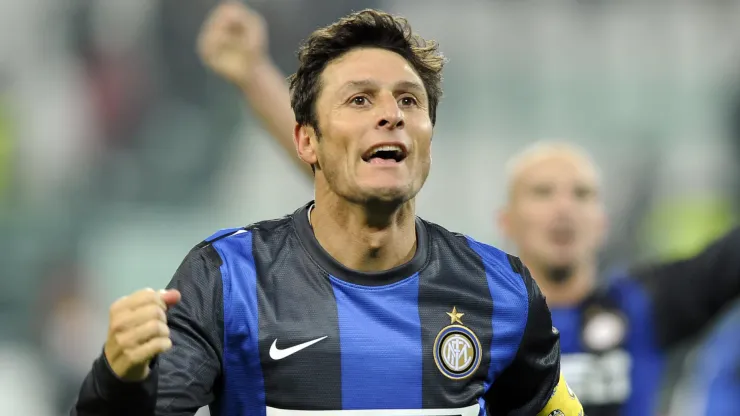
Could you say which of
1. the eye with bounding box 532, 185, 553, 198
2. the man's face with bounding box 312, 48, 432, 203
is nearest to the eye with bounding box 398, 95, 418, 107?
the man's face with bounding box 312, 48, 432, 203

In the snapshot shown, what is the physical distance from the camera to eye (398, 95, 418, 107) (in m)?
2.60

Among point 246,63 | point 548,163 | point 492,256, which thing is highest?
point 246,63

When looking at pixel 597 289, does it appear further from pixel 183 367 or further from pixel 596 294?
pixel 183 367

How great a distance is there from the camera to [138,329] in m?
2.01

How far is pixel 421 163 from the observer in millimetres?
2555

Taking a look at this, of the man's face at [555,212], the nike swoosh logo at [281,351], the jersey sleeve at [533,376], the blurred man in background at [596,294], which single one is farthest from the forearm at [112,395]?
the man's face at [555,212]

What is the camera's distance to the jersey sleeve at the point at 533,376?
2605 millimetres

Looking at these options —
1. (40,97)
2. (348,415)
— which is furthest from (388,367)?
(40,97)

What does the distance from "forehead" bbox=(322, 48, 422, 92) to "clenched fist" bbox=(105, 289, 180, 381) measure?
769 millimetres

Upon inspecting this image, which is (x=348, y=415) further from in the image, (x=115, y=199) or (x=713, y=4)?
(x=713, y=4)

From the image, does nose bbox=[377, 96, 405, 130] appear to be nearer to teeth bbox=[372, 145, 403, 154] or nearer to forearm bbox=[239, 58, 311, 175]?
teeth bbox=[372, 145, 403, 154]

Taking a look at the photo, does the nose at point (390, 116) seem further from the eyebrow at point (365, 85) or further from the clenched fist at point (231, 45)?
the clenched fist at point (231, 45)

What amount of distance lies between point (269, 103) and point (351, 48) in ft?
5.06

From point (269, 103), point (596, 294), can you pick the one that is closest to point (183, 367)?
point (269, 103)
